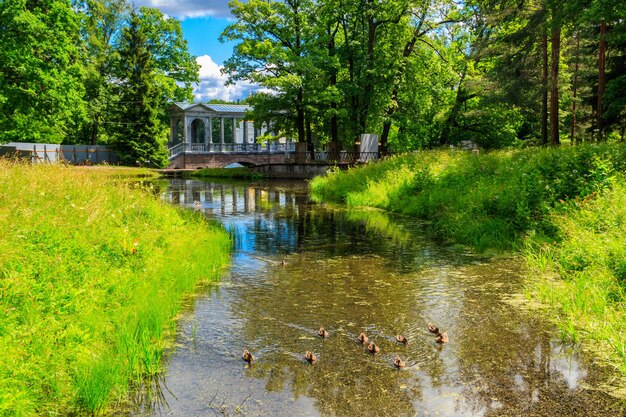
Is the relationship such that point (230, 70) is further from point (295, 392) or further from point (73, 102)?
point (295, 392)

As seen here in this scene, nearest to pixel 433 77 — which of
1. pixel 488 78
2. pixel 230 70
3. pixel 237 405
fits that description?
pixel 488 78

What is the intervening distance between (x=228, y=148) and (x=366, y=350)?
53541 mm

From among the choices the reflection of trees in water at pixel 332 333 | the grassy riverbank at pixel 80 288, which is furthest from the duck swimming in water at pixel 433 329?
the grassy riverbank at pixel 80 288

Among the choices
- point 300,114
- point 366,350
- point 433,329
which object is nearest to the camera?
point 366,350

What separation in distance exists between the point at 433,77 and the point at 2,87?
28138 millimetres

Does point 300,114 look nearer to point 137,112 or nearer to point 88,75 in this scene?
point 137,112

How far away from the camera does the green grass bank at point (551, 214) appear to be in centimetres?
655

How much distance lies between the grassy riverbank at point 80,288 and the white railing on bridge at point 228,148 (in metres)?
44.7

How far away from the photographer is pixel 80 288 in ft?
19.7

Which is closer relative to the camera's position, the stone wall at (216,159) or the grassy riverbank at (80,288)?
the grassy riverbank at (80,288)

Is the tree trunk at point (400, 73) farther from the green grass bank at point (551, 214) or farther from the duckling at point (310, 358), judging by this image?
the duckling at point (310, 358)

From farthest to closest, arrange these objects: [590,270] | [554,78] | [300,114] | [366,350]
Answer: [300,114] < [554,78] < [590,270] < [366,350]

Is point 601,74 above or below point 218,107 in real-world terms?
below

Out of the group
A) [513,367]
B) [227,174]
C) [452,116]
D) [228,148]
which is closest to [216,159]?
[228,148]
